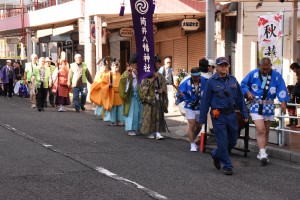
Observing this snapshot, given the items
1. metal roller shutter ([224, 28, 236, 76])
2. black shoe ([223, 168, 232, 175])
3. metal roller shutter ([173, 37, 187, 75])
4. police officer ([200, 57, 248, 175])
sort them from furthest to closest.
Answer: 1. metal roller shutter ([173, 37, 187, 75])
2. metal roller shutter ([224, 28, 236, 76])
3. police officer ([200, 57, 248, 175])
4. black shoe ([223, 168, 232, 175])

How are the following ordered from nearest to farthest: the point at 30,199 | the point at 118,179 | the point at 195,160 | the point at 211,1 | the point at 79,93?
the point at 30,199
the point at 118,179
the point at 195,160
the point at 211,1
the point at 79,93

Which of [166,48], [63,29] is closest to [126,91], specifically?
[166,48]

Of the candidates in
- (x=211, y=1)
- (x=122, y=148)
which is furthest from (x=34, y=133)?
Answer: (x=211, y=1)

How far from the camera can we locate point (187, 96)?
11.7 meters

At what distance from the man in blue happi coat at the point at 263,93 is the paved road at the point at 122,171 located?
0.65 meters

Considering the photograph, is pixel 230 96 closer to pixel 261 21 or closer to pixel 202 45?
pixel 261 21

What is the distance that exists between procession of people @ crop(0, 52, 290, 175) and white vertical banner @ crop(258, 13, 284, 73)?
1.11 meters

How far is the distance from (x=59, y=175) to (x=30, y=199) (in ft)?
4.99

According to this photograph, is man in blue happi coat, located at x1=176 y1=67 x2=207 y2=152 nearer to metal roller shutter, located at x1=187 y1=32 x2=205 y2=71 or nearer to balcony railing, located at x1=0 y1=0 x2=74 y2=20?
metal roller shutter, located at x1=187 y1=32 x2=205 y2=71

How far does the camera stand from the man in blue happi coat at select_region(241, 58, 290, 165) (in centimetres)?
1013

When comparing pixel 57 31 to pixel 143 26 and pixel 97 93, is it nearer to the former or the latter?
pixel 97 93

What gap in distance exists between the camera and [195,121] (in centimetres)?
1170

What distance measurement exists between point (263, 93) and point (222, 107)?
1373mm

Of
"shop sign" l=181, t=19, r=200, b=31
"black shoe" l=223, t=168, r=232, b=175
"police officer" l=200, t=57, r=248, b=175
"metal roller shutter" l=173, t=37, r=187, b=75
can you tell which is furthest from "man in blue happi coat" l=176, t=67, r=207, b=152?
"metal roller shutter" l=173, t=37, r=187, b=75
